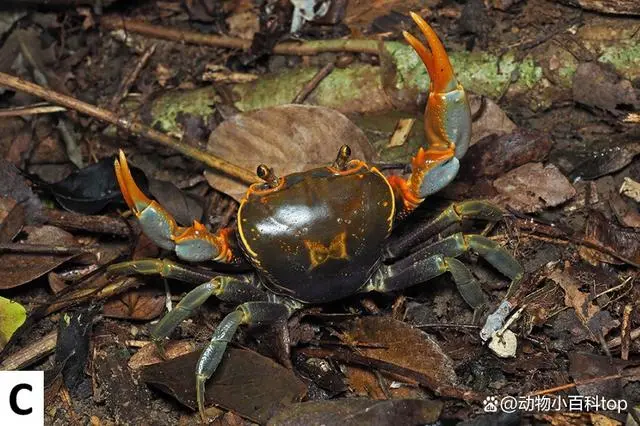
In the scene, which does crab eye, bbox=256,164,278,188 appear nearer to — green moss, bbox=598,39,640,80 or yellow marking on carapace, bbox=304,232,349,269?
yellow marking on carapace, bbox=304,232,349,269

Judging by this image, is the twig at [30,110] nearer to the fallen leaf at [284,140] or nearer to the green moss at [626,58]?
the fallen leaf at [284,140]

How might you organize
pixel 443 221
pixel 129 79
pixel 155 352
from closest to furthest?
pixel 443 221 → pixel 155 352 → pixel 129 79

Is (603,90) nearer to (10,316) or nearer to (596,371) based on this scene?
(596,371)

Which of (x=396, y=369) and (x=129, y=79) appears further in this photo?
(x=129, y=79)

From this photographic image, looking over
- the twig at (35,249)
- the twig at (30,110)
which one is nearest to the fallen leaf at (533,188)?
the twig at (35,249)

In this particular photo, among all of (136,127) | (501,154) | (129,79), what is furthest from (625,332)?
(129,79)

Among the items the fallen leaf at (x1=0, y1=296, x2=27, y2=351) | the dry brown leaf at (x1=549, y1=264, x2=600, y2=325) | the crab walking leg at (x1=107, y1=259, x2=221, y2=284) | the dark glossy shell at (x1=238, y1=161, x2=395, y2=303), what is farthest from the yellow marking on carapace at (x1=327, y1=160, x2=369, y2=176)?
the fallen leaf at (x1=0, y1=296, x2=27, y2=351)

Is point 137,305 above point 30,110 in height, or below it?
below
